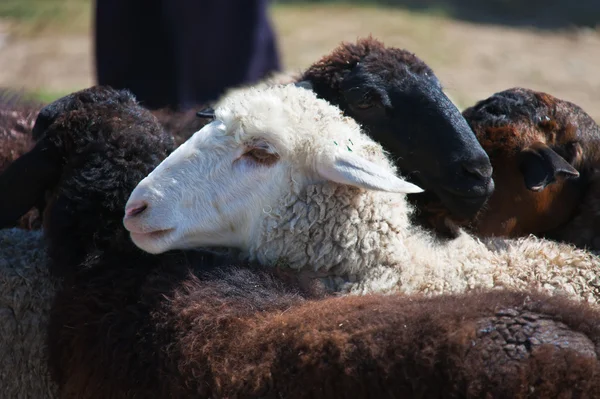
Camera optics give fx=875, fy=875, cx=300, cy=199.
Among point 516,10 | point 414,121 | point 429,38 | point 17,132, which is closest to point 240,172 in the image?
point 414,121

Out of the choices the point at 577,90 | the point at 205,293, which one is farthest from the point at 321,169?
the point at 577,90

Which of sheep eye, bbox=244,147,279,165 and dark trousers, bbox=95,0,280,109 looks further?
dark trousers, bbox=95,0,280,109

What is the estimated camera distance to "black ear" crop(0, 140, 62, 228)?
12.9 ft

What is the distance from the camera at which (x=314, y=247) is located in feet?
11.8

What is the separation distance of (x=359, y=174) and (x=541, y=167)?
3.72ft

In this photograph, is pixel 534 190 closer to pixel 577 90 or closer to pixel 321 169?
pixel 321 169

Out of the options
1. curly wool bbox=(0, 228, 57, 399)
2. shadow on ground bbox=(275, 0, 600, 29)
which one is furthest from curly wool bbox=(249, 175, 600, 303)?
shadow on ground bbox=(275, 0, 600, 29)

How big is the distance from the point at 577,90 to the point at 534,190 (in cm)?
818

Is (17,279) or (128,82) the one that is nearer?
(17,279)

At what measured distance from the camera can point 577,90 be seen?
38.4 ft

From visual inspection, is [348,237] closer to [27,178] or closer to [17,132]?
[27,178]

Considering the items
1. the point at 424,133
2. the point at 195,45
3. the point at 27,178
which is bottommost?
the point at 195,45

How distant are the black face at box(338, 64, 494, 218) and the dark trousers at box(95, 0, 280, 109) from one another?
520 centimetres

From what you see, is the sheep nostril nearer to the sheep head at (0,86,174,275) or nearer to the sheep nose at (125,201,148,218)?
the sheep nose at (125,201,148,218)
